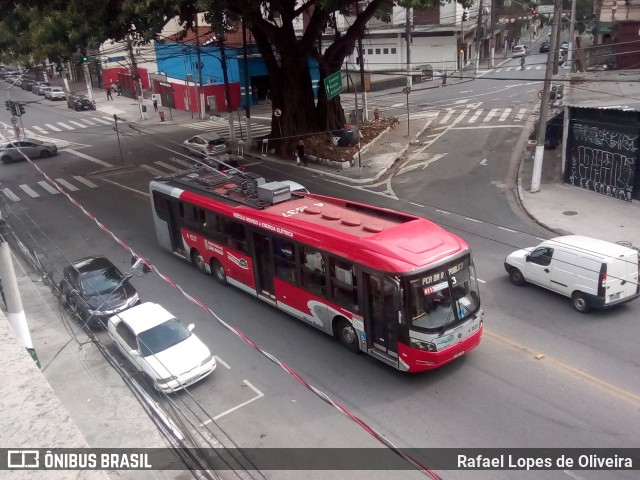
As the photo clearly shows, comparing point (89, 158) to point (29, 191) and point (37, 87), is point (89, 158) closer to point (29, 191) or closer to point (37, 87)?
point (29, 191)

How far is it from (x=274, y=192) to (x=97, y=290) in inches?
219

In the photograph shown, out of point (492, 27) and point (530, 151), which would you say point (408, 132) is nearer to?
point (530, 151)

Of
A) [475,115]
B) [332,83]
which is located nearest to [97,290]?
[332,83]

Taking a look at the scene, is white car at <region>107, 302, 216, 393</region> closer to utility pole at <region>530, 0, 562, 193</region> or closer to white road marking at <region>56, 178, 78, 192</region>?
utility pole at <region>530, 0, 562, 193</region>

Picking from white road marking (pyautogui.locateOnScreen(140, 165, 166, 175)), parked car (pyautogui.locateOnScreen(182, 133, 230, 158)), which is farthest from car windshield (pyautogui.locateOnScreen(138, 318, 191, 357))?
parked car (pyautogui.locateOnScreen(182, 133, 230, 158))

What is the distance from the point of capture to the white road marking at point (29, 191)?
98.2 feet

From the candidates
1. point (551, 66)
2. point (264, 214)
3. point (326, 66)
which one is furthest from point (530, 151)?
point (264, 214)

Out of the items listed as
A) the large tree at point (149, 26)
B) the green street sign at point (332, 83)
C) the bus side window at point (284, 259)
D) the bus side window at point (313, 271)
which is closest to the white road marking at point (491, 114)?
the large tree at point (149, 26)

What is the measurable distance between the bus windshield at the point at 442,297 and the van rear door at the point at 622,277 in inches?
171

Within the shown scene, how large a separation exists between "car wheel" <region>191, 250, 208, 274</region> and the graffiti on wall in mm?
17487

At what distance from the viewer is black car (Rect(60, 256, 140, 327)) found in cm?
1539

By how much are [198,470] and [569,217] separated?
1892 centimetres

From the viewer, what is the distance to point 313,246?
14.1 meters

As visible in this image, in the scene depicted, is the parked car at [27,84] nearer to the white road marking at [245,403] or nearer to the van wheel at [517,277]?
the van wheel at [517,277]
